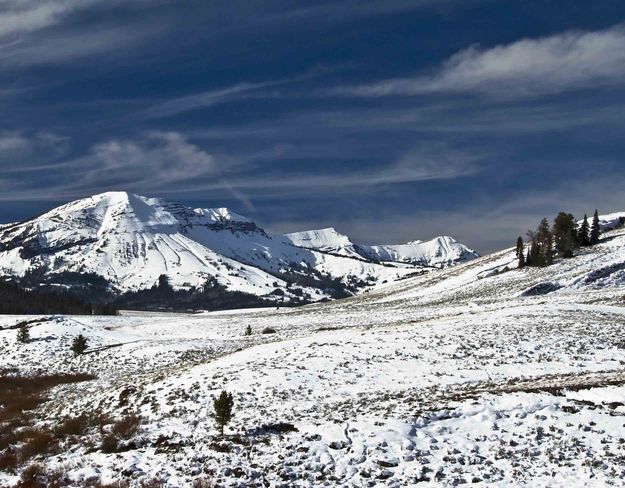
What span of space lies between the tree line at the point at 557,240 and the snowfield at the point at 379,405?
55666 millimetres

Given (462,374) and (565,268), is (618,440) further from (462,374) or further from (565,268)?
(565,268)

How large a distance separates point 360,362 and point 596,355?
1460cm

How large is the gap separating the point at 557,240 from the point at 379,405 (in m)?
104

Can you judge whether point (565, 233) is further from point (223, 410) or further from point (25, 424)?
Answer: point (25, 424)

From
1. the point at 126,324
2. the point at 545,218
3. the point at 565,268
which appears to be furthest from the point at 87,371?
the point at 545,218

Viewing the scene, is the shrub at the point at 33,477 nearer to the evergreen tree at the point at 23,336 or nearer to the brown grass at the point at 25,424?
the brown grass at the point at 25,424

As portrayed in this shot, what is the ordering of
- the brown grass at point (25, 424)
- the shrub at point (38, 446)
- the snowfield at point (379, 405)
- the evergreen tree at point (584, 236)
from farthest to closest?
the evergreen tree at point (584, 236), the shrub at point (38, 446), the brown grass at point (25, 424), the snowfield at point (379, 405)

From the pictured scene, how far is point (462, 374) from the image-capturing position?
3009cm

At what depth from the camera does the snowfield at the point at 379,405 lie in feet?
57.0

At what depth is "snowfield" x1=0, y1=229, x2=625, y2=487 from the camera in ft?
57.0

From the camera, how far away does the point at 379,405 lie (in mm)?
23297

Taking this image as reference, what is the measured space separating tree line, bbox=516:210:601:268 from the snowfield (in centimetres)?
5567

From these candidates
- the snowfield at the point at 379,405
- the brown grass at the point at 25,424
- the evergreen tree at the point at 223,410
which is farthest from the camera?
the evergreen tree at the point at 223,410

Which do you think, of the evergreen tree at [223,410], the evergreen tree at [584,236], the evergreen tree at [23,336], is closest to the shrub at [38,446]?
the evergreen tree at [223,410]
